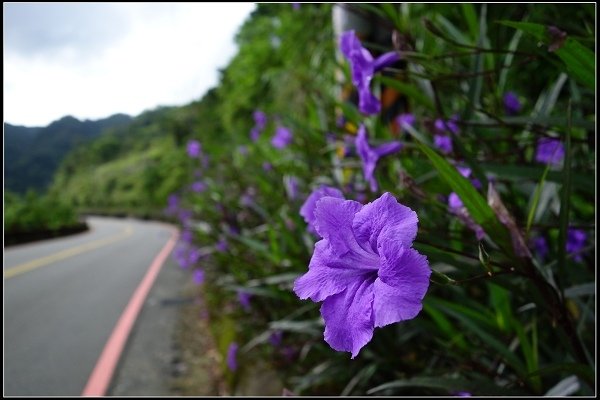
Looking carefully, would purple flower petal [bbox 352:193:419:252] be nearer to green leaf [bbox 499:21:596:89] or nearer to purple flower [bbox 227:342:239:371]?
green leaf [bbox 499:21:596:89]

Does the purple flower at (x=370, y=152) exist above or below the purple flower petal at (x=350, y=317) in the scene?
above

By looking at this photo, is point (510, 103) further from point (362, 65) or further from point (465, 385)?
point (465, 385)

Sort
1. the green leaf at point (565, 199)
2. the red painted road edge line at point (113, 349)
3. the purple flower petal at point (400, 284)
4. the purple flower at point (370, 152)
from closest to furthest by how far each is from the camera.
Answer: the purple flower petal at point (400, 284) < the green leaf at point (565, 199) < the purple flower at point (370, 152) < the red painted road edge line at point (113, 349)

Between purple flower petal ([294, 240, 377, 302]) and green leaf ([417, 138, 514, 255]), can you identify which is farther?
green leaf ([417, 138, 514, 255])

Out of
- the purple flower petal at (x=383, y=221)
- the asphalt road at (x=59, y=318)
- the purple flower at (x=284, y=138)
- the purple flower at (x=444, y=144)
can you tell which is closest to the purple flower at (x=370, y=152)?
the purple flower at (x=444, y=144)

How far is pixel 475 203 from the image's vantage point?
1.84 ft

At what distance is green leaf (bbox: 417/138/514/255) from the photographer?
0.55 meters

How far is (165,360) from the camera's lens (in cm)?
286

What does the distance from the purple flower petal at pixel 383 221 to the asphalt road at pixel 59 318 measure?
8.44 ft

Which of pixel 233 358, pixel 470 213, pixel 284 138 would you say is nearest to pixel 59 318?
pixel 233 358

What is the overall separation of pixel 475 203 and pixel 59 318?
4.20 metres

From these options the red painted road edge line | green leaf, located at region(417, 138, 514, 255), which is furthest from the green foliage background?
the red painted road edge line

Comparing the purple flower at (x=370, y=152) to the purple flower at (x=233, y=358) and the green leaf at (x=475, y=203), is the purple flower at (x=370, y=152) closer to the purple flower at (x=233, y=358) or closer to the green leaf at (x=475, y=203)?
the green leaf at (x=475, y=203)

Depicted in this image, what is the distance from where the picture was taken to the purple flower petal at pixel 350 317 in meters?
0.39
